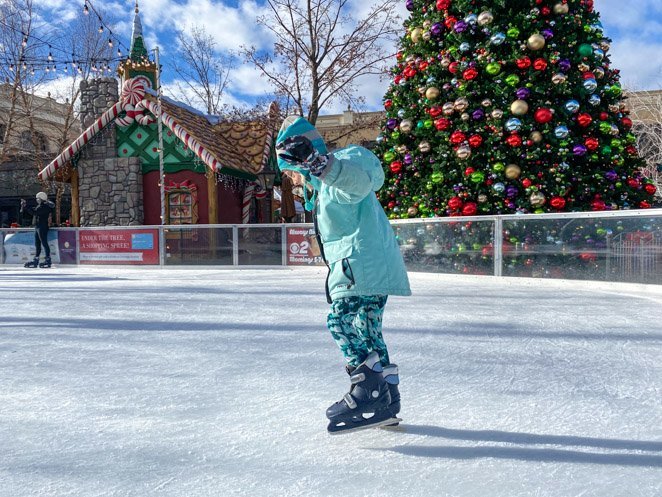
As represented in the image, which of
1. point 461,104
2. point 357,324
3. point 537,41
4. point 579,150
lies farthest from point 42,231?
point 357,324

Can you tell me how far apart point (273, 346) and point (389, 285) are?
168 centimetres

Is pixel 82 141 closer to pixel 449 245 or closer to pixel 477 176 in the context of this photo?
pixel 449 245

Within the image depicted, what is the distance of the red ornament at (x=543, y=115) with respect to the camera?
23.1 ft

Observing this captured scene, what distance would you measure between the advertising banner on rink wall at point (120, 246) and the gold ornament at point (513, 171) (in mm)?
6920

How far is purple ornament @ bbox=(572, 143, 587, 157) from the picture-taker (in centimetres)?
703

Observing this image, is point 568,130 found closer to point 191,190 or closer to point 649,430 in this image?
point 649,430

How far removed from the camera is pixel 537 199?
22.8ft

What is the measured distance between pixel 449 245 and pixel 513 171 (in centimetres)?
138

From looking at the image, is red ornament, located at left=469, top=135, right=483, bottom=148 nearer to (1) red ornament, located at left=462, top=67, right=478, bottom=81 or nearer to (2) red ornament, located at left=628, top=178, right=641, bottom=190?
(1) red ornament, located at left=462, top=67, right=478, bottom=81

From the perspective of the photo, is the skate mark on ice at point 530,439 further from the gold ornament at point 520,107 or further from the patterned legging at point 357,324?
the gold ornament at point 520,107

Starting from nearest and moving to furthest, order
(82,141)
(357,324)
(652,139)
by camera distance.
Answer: (357,324) < (82,141) < (652,139)

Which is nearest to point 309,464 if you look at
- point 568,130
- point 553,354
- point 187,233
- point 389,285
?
point 389,285

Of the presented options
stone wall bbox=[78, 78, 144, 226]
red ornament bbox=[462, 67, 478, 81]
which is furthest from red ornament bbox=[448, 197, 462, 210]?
stone wall bbox=[78, 78, 144, 226]

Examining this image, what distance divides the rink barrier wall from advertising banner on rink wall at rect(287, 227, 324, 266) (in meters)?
0.02
